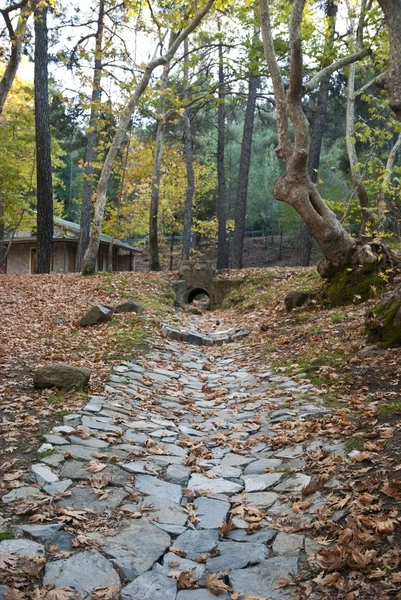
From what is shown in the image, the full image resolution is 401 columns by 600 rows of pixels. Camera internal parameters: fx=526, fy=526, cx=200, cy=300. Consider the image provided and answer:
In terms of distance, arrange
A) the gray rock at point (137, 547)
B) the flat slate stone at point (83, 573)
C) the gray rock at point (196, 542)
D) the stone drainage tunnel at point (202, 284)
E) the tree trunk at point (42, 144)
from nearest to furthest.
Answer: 1. the flat slate stone at point (83, 573)
2. the gray rock at point (137, 547)
3. the gray rock at point (196, 542)
4. the tree trunk at point (42, 144)
5. the stone drainage tunnel at point (202, 284)

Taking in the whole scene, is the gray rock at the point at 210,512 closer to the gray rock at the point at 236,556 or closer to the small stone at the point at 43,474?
the gray rock at the point at 236,556

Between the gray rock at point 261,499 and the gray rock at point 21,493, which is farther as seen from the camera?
the gray rock at point 261,499

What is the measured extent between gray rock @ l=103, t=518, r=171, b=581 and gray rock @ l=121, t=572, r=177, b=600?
6 cm

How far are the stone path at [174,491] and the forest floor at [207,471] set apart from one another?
0.6 inches

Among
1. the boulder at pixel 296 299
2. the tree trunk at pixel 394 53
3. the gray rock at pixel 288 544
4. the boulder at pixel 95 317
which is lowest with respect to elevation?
the gray rock at pixel 288 544

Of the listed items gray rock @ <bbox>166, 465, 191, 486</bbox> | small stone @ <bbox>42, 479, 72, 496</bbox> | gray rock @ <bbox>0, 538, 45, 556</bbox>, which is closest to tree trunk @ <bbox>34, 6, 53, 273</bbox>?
gray rock @ <bbox>166, 465, 191, 486</bbox>

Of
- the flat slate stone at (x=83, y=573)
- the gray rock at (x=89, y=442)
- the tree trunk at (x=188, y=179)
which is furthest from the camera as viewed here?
the tree trunk at (x=188, y=179)

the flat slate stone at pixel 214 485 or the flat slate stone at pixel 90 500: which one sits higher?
the flat slate stone at pixel 90 500

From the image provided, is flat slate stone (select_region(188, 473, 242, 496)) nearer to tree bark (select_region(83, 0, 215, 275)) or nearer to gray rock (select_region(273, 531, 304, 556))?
gray rock (select_region(273, 531, 304, 556))

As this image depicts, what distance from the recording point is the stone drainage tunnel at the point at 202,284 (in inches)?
693

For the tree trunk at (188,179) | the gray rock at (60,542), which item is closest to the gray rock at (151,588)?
the gray rock at (60,542)

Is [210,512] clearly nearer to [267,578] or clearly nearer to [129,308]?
[267,578]

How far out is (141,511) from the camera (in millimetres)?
3982

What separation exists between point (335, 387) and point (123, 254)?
38293 mm
